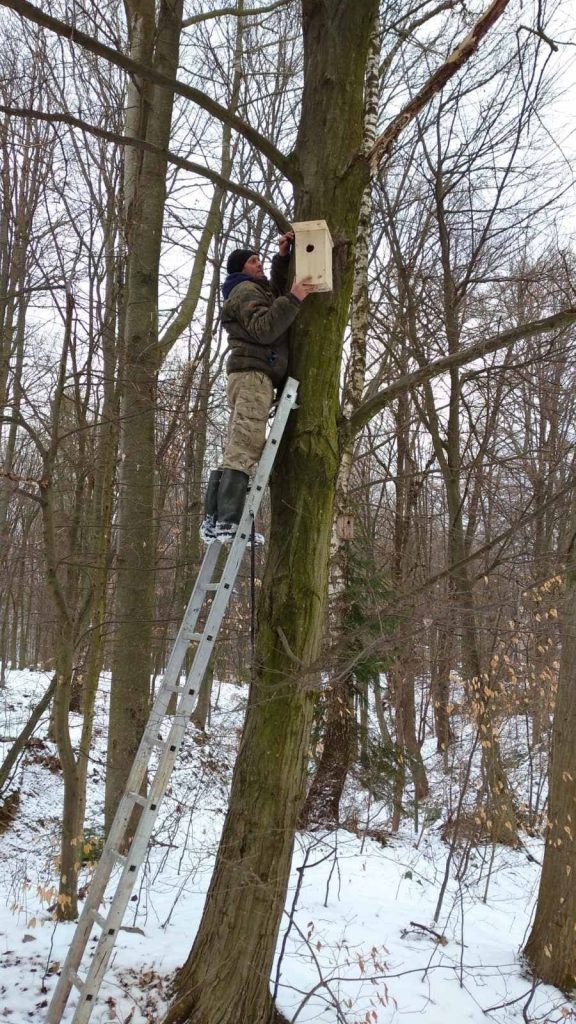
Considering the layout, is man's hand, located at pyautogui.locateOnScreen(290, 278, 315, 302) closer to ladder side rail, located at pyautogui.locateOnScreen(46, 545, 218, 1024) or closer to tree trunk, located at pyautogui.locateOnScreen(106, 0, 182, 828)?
ladder side rail, located at pyautogui.locateOnScreen(46, 545, 218, 1024)

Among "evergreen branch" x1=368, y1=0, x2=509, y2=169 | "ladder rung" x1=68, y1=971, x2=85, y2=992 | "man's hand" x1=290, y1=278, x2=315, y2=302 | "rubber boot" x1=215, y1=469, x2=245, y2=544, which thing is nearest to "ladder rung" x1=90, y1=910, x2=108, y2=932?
"ladder rung" x1=68, y1=971, x2=85, y2=992

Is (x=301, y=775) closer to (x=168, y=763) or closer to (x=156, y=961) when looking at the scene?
(x=168, y=763)

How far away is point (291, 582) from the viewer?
10.2 feet

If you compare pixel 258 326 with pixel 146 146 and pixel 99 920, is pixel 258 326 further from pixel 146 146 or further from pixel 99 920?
pixel 99 920

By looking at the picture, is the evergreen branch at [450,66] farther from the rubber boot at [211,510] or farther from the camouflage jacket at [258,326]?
the rubber boot at [211,510]

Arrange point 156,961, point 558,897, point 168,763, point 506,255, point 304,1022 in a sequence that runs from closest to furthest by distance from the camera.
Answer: point 168,763, point 304,1022, point 156,961, point 558,897, point 506,255

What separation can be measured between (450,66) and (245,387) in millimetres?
1778

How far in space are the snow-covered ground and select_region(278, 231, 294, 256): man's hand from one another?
274 centimetres

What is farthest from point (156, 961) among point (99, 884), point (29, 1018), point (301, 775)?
point (301, 775)

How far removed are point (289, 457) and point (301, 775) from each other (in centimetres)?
157

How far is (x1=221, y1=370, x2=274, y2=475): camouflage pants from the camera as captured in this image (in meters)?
3.21

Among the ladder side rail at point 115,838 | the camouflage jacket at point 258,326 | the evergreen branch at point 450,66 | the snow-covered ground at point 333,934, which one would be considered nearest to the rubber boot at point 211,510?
the ladder side rail at point 115,838

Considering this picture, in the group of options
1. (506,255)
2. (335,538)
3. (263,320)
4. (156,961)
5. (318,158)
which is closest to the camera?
(263,320)

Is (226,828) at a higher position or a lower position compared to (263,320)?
lower
